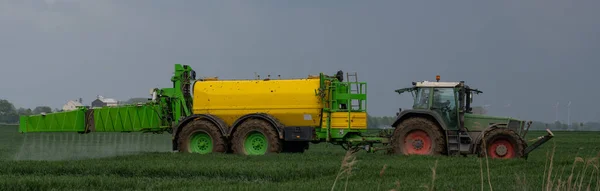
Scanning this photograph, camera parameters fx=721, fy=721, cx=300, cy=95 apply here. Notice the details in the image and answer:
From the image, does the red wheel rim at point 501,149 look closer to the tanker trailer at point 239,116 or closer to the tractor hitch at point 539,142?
the tractor hitch at point 539,142

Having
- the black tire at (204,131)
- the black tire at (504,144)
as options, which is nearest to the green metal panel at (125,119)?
the black tire at (204,131)

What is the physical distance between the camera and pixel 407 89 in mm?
21125

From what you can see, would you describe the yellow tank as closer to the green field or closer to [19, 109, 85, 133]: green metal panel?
the green field

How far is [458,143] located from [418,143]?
3.71ft

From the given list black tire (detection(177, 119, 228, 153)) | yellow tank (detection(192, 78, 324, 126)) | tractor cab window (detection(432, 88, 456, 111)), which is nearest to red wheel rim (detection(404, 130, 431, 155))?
tractor cab window (detection(432, 88, 456, 111))

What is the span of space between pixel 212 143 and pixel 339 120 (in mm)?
4154

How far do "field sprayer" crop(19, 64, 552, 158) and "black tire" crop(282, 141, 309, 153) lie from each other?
0.03 meters

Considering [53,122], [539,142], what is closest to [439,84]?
[539,142]

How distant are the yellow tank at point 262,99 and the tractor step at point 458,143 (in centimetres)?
349

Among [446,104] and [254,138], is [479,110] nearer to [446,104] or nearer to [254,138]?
[446,104]

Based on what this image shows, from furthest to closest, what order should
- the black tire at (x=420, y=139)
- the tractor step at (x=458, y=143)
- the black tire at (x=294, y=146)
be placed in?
the black tire at (x=294, y=146) < the black tire at (x=420, y=139) < the tractor step at (x=458, y=143)

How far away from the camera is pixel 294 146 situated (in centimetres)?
2370

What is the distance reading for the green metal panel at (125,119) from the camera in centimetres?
2377

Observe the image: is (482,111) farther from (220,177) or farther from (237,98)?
(220,177)
